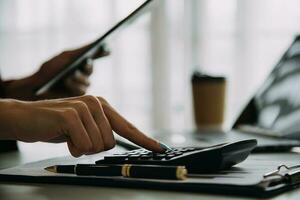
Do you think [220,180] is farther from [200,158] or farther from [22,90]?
[22,90]

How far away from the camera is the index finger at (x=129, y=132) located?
705mm

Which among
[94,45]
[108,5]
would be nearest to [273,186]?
[94,45]

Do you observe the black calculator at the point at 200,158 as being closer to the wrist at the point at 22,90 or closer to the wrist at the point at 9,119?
the wrist at the point at 9,119

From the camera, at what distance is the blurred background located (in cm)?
269

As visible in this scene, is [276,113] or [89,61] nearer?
[276,113]

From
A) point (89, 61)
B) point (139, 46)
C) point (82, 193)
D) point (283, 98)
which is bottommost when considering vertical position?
point (82, 193)

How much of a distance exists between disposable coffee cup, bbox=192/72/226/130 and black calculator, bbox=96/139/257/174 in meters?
0.80

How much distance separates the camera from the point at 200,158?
24.3 inches

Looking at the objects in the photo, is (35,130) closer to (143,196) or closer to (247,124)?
(143,196)

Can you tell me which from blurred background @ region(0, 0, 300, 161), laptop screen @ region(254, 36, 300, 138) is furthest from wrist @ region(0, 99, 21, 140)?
blurred background @ region(0, 0, 300, 161)

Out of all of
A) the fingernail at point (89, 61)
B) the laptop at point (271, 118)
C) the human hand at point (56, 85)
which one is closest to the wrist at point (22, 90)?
the human hand at point (56, 85)

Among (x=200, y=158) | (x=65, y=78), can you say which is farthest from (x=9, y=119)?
(x=65, y=78)

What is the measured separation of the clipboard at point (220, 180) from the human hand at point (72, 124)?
5 centimetres

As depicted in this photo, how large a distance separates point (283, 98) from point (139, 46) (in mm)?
1715
